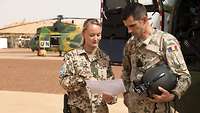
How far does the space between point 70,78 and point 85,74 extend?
0.13 m

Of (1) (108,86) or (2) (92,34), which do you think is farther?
(2) (92,34)

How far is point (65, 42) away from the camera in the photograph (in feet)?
90.8

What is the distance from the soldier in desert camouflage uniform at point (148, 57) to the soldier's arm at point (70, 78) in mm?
442

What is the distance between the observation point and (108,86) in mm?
4105

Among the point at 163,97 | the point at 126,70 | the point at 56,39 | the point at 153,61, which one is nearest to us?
the point at 163,97

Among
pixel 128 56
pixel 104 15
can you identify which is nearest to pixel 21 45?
pixel 104 15

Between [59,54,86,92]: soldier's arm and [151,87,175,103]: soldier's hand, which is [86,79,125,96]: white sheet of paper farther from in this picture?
[151,87,175,103]: soldier's hand

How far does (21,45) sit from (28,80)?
43990 mm

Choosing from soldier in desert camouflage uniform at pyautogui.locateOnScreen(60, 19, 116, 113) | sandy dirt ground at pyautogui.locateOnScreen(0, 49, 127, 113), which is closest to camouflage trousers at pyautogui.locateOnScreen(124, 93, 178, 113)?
soldier in desert camouflage uniform at pyautogui.locateOnScreen(60, 19, 116, 113)

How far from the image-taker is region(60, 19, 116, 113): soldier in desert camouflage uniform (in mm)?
4461

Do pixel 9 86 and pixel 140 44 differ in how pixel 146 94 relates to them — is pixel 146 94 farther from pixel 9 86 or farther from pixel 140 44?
pixel 9 86

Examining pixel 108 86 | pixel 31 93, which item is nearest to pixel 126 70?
pixel 108 86

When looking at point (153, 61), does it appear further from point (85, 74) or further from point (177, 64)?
point (85, 74)

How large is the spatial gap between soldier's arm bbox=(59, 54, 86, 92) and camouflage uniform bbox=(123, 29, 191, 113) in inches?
17.2
